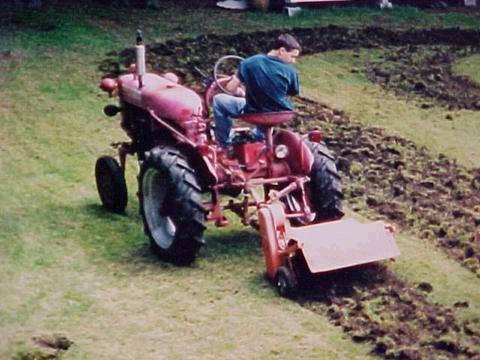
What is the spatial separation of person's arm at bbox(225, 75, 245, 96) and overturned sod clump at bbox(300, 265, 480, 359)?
1798mm

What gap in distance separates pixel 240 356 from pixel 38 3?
A: 40.0 feet

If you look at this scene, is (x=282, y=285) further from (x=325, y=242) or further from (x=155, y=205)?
(x=155, y=205)

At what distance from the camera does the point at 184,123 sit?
9.45 meters

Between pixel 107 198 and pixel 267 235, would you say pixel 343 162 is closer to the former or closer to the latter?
pixel 107 198

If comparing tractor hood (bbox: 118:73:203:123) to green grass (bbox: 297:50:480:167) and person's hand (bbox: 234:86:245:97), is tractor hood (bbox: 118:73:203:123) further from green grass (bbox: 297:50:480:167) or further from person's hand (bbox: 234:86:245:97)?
green grass (bbox: 297:50:480:167)

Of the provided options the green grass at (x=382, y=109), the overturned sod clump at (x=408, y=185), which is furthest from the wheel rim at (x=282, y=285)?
the green grass at (x=382, y=109)

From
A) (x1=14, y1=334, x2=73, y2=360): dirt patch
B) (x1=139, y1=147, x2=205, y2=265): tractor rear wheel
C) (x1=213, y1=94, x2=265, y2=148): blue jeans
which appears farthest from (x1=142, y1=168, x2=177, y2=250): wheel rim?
(x1=14, y1=334, x2=73, y2=360): dirt patch

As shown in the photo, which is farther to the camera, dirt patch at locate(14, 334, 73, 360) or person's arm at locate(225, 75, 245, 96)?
person's arm at locate(225, 75, 245, 96)

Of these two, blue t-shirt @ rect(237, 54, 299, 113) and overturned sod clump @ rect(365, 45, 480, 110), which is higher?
blue t-shirt @ rect(237, 54, 299, 113)

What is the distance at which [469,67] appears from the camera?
16.2 meters

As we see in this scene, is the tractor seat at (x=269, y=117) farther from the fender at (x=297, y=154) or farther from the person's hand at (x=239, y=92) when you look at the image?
the person's hand at (x=239, y=92)

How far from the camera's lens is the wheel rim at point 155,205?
9.39 metres

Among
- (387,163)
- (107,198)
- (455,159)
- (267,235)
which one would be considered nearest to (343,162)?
(387,163)

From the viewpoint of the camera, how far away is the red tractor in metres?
8.59
